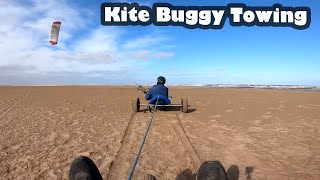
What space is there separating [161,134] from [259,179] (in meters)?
3.74

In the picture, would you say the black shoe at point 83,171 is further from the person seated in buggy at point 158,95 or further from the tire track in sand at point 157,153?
the person seated in buggy at point 158,95

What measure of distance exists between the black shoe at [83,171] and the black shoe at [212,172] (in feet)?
4.69

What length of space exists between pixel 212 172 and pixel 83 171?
5.73ft

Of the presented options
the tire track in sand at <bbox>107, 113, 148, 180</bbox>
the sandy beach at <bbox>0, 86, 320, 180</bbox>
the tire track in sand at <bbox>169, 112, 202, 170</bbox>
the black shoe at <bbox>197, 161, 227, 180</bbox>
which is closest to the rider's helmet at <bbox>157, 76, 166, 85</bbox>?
the sandy beach at <bbox>0, 86, 320, 180</bbox>

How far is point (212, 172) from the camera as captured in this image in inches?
152

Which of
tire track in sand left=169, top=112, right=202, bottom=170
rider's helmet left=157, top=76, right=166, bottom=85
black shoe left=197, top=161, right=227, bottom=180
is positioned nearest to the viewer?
black shoe left=197, top=161, right=227, bottom=180

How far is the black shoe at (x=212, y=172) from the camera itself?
378 centimetres

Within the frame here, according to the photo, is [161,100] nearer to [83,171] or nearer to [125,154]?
[125,154]

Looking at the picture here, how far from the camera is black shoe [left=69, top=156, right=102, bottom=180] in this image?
3.79 meters

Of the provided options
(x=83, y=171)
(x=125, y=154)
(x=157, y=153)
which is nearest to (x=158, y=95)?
(x=157, y=153)

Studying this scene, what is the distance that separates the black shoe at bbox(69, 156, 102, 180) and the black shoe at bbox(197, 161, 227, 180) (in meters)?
1.43

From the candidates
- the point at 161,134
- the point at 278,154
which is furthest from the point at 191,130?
the point at 278,154

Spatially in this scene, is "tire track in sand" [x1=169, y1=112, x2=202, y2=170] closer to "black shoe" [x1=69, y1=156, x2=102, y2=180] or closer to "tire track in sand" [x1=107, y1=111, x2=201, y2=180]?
"tire track in sand" [x1=107, y1=111, x2=201, y2=180]

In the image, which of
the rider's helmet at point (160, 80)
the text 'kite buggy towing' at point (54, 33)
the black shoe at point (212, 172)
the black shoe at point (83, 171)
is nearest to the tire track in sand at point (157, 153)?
the black shoe at point (83, 171)
